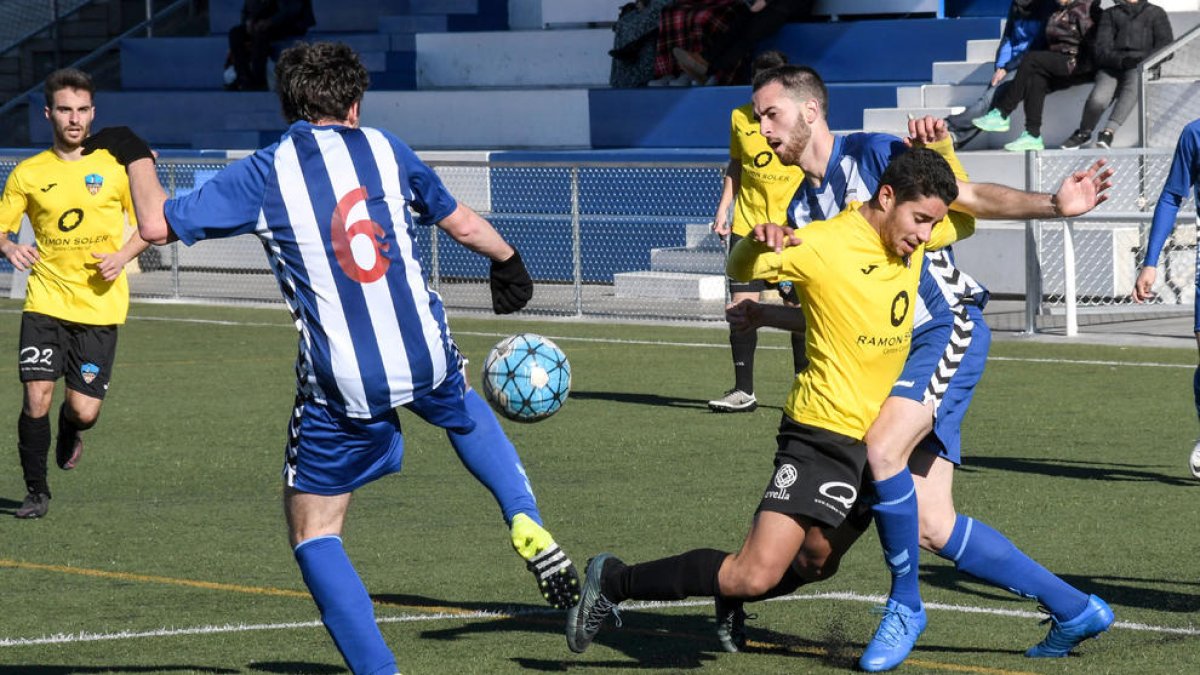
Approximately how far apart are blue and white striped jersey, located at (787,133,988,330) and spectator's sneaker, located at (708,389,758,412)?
18.6 feet

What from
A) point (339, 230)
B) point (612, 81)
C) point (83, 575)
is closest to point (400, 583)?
point (83, 575)

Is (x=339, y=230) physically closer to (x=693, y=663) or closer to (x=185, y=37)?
(x=693, y=663)

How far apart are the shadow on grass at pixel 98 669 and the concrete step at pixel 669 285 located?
12.6 metres

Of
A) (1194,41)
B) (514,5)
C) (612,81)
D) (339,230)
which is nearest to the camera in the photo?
(339,230)

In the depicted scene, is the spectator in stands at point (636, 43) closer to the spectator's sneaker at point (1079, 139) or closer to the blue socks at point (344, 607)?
the spectator's sneaker at point (1079, 139)

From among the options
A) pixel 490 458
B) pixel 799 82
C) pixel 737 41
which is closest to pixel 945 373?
pixel 799 82

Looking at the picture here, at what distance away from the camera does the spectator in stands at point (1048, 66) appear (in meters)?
18.4

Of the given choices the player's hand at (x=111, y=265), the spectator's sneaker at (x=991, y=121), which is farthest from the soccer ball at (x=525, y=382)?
the spectator's sneaker at (x=991, y=121)

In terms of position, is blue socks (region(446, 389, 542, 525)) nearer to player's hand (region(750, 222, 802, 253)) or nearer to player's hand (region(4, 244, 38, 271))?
player's hand (region(750, 222, 802, 253))

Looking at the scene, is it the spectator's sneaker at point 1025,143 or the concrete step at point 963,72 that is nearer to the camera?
the spectator's sneaker at point 1025,143

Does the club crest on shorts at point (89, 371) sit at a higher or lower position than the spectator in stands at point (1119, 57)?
lower

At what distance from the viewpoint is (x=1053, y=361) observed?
47.2 ft

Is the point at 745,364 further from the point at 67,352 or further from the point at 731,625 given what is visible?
the point at 731,625

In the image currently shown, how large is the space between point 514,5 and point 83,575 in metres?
19.4
